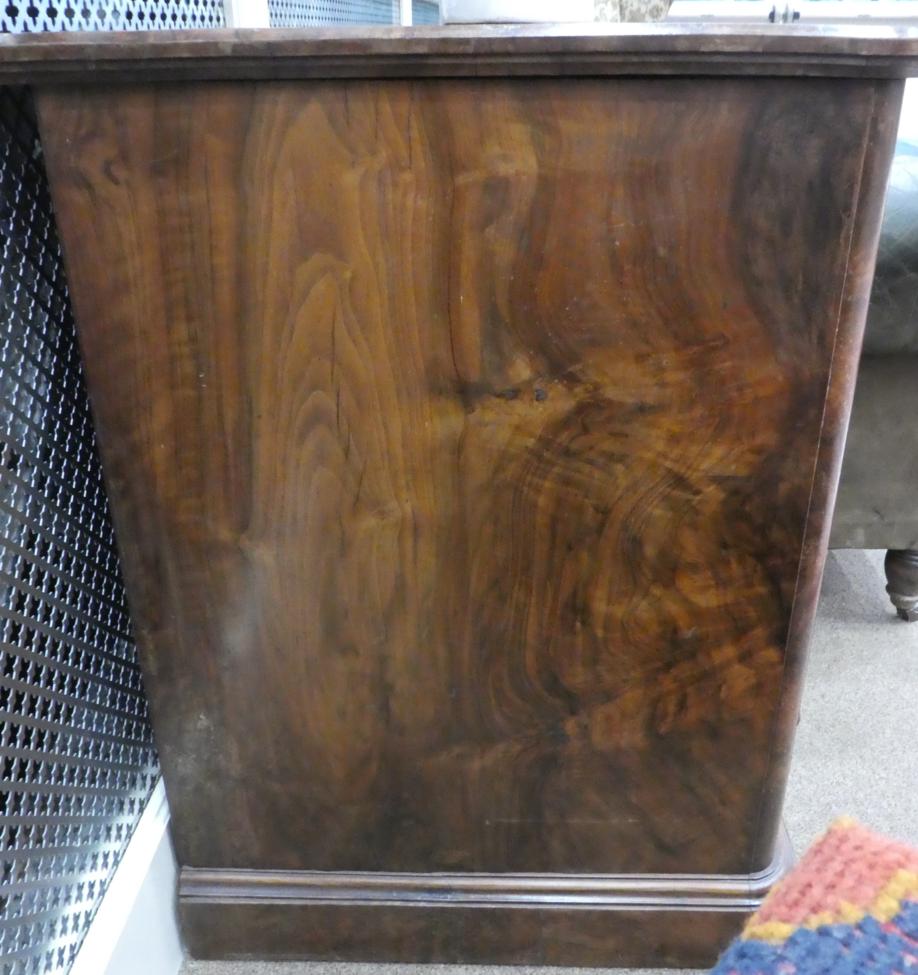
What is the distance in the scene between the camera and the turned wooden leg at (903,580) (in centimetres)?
150

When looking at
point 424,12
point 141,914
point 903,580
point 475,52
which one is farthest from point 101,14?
point 424,12

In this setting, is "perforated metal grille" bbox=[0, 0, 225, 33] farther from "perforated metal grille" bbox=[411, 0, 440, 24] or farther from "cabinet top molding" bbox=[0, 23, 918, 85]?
"perforated metal grille" bbox=[411, 0, 440, 24]

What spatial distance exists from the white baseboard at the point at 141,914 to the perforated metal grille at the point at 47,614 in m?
0.01

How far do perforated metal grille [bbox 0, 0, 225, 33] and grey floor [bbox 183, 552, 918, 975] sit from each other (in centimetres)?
89

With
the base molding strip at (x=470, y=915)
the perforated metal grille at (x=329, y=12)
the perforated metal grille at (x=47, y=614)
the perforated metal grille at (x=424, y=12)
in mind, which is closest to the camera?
the perforated metal grille at (x=47, y=614)

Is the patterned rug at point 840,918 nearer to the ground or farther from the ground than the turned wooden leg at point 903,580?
farther from the ground

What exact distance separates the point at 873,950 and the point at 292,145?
0.58 m

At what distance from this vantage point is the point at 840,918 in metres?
0.44

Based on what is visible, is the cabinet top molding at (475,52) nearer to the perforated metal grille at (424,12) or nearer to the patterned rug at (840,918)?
the patterned rug at (840,918)

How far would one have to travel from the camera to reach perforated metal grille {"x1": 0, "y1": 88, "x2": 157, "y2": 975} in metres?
0.71

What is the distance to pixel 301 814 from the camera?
36.6 inches

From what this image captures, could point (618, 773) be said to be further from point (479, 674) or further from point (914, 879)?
point (914, 879)

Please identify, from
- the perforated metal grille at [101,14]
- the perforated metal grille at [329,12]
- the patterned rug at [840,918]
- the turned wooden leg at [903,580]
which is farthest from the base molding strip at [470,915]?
the perforated metal grille at [329,12]

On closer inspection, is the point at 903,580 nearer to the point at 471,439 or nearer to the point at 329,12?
the point at 471,439
